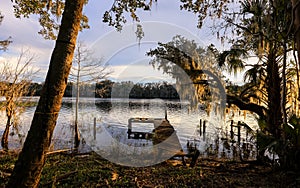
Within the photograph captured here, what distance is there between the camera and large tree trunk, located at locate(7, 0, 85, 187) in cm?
222

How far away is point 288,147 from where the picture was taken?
156 inches

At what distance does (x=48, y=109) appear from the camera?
2.30 metres

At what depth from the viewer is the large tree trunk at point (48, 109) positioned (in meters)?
2.22

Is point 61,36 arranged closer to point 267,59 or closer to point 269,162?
point 269,162

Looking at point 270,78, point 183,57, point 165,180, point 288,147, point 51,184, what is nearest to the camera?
point 51,184

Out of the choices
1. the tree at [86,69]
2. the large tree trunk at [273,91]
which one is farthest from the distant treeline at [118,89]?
the large tree trunk at [273,91]

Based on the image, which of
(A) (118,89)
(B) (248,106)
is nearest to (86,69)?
(A) (118,89)

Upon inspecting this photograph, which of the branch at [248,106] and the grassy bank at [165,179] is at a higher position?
the branch at [248,106]

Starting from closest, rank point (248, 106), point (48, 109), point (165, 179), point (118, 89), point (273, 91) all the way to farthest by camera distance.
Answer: point (48, 109) < point (165, 179) < point (273, 91) < point (248, 106) < point (118, 89)

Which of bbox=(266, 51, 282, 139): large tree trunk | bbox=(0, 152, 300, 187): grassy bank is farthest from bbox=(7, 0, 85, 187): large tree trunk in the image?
bbox=(266, 51, 282, 139): large tree trunk

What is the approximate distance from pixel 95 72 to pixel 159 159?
8284 millimetres

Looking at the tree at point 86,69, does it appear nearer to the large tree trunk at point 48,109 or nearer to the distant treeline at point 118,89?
the distant treeline at point 118,89

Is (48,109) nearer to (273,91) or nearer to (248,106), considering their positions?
(273,91)

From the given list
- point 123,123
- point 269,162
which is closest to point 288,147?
point 269,162
